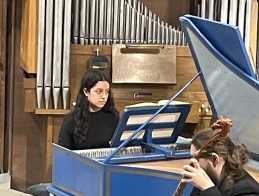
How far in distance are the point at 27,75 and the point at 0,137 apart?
2.74ft

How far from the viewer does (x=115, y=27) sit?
184 inches

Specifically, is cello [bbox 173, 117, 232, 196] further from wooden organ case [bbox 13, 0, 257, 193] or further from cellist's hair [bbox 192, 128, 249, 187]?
wooden organ case [bbox 13, 0, 257, 193]

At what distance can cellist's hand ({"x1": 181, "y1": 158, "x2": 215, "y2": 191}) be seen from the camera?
211 centimetres

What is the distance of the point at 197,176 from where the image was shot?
2115 millimetres

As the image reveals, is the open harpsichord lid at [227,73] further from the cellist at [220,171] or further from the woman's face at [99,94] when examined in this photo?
the woman's face at [99,94]

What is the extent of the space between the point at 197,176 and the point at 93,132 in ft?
5.27

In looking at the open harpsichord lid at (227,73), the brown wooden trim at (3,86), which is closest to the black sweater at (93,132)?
the open harpsichord lid at (227,73)

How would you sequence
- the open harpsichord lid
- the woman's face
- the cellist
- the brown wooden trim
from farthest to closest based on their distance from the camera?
the brown wooden trim, the woman's face, the open harpsichord lid, the cellist

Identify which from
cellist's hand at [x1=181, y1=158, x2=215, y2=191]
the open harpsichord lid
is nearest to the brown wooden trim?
the open harpsichord lid

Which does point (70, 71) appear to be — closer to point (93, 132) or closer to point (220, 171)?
point (93, 132)

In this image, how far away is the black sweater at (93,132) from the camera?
362cm

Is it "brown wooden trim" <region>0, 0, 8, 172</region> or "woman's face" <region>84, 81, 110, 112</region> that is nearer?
"woman's face" <region>84, 81, 110, 112</region>

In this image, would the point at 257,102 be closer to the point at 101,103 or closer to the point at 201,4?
the point at 101,103

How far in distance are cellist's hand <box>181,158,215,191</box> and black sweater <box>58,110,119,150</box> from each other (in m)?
1.54
